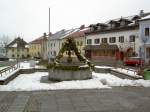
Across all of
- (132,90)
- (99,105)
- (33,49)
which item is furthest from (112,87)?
(33,49)

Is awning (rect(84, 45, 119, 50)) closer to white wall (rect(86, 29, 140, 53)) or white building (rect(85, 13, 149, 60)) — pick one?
white building (rect(85, 13, 149, 60))

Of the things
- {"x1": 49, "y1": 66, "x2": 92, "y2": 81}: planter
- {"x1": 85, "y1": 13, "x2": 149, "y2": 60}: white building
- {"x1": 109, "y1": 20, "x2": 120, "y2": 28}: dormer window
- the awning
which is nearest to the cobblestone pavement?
{"x1": 49, "y1": 66, "x2": 92, "y2": 81}: planter

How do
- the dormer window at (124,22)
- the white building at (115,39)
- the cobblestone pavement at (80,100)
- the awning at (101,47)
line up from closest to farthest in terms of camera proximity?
the cobblestone pavement at (80,100) < the white building at (115,39) < the dormer window at (124,22) < the awning at (101,47)

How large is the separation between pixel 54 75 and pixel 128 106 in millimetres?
9412

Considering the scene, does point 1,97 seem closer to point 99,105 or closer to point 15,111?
point 15,111

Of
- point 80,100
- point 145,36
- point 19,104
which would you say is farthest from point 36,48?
point 19,104

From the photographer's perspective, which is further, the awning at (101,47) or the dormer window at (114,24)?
the dormer window at (114,24)

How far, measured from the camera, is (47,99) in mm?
13000

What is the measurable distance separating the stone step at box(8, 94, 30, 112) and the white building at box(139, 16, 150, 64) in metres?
33.1

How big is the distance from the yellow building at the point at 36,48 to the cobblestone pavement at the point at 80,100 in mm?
88982

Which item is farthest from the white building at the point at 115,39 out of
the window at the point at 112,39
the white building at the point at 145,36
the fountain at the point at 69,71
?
the fountain at the point at 69,71

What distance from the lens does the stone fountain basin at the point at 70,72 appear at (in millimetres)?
19812

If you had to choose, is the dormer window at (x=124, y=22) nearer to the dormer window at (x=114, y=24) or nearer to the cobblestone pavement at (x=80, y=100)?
the dormer window at (x=114, y=24)

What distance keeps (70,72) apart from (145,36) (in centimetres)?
2816
